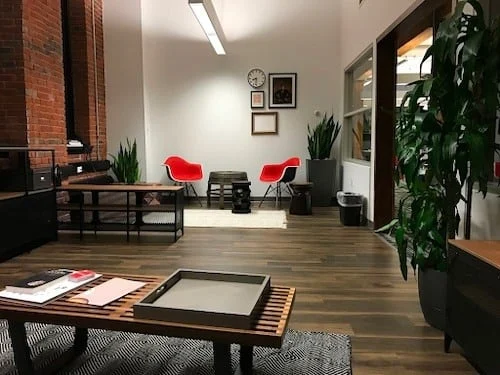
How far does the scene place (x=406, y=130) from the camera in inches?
96.3

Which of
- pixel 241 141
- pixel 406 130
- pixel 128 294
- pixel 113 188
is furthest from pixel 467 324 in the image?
pixel 241 141

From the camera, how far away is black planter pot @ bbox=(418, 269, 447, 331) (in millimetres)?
2426

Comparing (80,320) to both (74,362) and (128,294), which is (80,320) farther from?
(74,362)

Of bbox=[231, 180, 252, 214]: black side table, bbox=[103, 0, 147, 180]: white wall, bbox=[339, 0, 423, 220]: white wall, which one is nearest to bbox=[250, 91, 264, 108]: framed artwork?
bbox=[339, 0, 423, 220]: white wall

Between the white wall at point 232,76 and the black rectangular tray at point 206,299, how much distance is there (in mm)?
6091

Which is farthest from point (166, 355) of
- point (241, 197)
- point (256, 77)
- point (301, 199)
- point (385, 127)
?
point (256, 77)

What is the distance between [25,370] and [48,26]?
464 cm

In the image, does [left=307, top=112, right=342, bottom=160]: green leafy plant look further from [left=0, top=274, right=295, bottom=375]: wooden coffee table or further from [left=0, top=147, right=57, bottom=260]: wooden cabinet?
[left=0, top=274, right=295, bottom=375]: wooden coffee table

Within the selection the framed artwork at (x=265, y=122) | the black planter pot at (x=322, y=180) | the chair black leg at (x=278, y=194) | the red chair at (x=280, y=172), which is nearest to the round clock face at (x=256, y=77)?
the framed artwork at (x=265, y=122)

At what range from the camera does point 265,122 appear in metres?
7.92

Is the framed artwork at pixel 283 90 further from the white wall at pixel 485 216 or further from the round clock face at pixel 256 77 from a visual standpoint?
the white wall at pixel 485 216

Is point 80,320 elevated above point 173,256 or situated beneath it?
elevated above

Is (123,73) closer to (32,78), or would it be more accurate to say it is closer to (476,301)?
(32,78)

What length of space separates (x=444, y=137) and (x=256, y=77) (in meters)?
6.03
